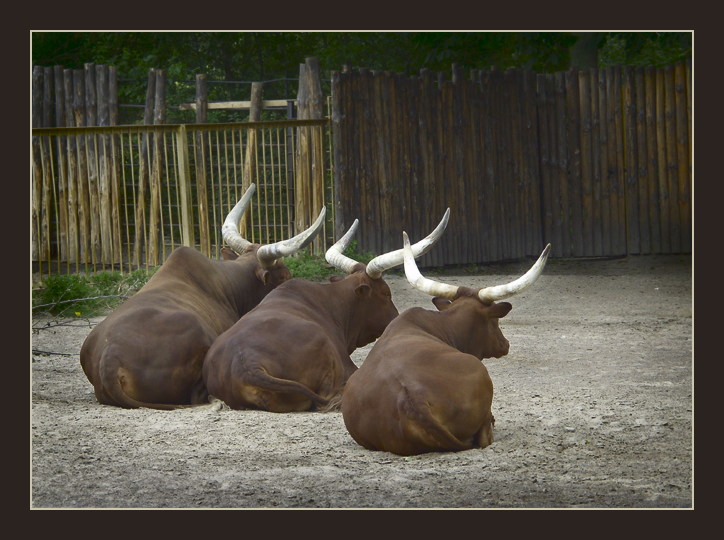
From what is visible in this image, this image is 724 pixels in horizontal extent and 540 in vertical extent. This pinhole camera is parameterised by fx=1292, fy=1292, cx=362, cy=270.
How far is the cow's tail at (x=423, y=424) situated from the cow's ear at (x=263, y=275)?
2.94 metres

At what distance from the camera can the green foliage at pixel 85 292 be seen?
10688 mm

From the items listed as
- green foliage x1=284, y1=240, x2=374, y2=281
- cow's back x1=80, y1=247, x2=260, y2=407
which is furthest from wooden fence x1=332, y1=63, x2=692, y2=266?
cow's back x1=80, y1=247, x2=260, y2=407

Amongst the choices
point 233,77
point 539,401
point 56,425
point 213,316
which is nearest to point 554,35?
point 539,401

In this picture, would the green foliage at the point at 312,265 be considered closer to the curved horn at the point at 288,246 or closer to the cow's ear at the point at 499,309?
the curved horn at the point at 288,246

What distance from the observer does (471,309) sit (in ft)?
24.2

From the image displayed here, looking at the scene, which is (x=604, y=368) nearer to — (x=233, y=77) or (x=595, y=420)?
(x=595, y=420)

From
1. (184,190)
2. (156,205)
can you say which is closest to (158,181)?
(156,205)

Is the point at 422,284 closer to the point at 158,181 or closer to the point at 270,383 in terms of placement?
the point at 270,383

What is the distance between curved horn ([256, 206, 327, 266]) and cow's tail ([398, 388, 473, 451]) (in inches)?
99.0

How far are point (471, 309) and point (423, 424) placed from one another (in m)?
1.21

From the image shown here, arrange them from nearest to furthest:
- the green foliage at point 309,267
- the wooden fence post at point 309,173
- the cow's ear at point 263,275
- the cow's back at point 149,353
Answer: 1. the cow's back at point 149,353
2. the cow's ear at point 263,275
3. the green foliage at point 309,267
4. the wooden fence post at point 309,173

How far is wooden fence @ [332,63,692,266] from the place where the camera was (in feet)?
39.1

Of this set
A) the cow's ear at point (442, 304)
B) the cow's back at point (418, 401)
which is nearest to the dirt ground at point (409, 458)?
the cow's back at point (418, 401)

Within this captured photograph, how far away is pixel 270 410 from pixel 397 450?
1328 mm
